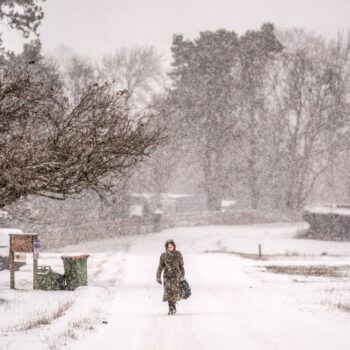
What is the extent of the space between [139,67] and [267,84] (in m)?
10.9

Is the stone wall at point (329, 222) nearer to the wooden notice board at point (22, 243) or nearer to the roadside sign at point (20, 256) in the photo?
the roadside sign at point (20, 256)

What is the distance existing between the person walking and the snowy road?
14.2 inches

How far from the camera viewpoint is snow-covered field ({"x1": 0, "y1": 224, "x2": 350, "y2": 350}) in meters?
10.3

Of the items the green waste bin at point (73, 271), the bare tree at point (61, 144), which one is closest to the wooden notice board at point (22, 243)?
the green waste bin at point (73, 271)

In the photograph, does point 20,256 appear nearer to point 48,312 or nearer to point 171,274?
point 48,312

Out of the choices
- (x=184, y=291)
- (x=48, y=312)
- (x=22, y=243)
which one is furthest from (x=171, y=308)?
(x=22, y=243)

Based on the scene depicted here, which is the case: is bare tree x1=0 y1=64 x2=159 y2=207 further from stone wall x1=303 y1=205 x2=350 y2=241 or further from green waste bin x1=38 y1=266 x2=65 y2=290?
stone wall x1=303 y1=205 x2=350 y2=241

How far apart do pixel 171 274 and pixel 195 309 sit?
1.11 meters

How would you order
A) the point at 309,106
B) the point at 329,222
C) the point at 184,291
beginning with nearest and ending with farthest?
the point at 184,291, the point at 329,222, the point at 309,106

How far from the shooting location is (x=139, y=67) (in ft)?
192

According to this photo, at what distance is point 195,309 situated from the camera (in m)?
14.7

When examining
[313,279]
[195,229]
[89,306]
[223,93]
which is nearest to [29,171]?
[89,306]

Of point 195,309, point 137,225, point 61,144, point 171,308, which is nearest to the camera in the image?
point 171,308

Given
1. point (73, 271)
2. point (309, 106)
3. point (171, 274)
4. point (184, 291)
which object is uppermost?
point (309, 106)
